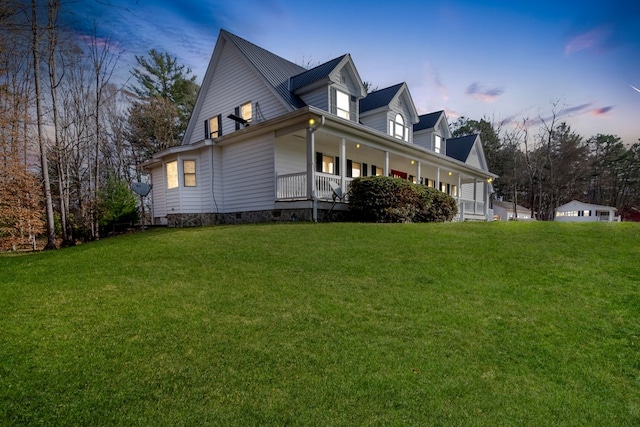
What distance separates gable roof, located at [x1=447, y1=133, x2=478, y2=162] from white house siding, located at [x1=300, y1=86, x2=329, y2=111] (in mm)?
14270

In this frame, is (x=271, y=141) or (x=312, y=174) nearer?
(x=312, y=174)

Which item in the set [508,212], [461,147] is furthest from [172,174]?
[508,212]

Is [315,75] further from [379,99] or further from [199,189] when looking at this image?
[199,189]

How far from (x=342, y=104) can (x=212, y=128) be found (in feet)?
21.8

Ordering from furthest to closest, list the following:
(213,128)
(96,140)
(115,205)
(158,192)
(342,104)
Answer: (158,192), (96,140), (213,128), (115,205), (342,104)

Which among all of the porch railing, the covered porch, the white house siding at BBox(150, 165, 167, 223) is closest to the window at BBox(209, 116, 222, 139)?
the white house siding at BBox(150, 165, 167, 223)

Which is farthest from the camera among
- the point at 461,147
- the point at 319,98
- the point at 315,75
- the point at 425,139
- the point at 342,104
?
the point at 461,147

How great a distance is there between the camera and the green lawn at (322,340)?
2193 mm

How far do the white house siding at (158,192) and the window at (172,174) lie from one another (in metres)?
1.90

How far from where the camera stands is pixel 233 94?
14.2 metres

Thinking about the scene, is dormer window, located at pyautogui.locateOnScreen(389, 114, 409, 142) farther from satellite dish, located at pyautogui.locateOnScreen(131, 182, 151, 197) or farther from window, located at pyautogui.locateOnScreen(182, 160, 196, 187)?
satellite dish, located at pyautogui.locateOnScreen(131, 182, 151, 197)

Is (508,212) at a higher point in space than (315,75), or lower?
lower

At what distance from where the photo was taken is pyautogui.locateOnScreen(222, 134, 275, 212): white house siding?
11.9 meters

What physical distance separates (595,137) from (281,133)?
52647mm
